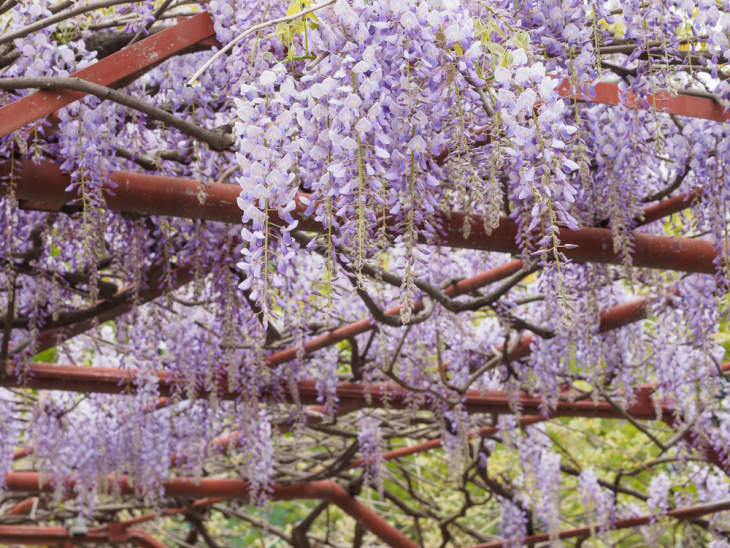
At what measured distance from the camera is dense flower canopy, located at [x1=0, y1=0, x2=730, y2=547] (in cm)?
192

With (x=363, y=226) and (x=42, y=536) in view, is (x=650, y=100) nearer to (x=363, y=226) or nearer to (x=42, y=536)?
(x=363, y=226)

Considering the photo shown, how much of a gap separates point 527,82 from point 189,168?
6.55 ft

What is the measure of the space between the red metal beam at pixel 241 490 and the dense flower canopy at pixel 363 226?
11 cm

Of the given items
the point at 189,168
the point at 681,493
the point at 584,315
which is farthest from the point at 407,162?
the point at 681,493

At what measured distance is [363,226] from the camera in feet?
6.11

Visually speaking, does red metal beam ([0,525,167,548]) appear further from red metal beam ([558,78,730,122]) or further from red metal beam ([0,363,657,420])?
red metal beam ([558,78,730,122])

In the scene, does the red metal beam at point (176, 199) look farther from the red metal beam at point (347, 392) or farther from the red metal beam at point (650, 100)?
the red metal beam at point (347, 392)

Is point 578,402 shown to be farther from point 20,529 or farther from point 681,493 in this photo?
point 20,529

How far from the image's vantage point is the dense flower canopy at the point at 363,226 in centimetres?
192

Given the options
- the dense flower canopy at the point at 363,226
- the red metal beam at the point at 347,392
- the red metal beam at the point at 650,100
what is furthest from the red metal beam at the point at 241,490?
the red metal beam at the point at 650,100

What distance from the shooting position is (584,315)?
170 inches

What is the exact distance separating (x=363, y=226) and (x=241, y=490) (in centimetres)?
530

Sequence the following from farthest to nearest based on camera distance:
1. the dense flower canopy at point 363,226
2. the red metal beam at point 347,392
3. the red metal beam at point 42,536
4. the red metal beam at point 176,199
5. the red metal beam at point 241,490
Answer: the red metal beam at point 42,536, the red metal beam at point 241,490, the red metal beam at point 347,392, the red metal beam at point 176,199, the dense flower canopy at point 363,226

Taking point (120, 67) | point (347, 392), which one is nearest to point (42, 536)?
point (347, 392)
